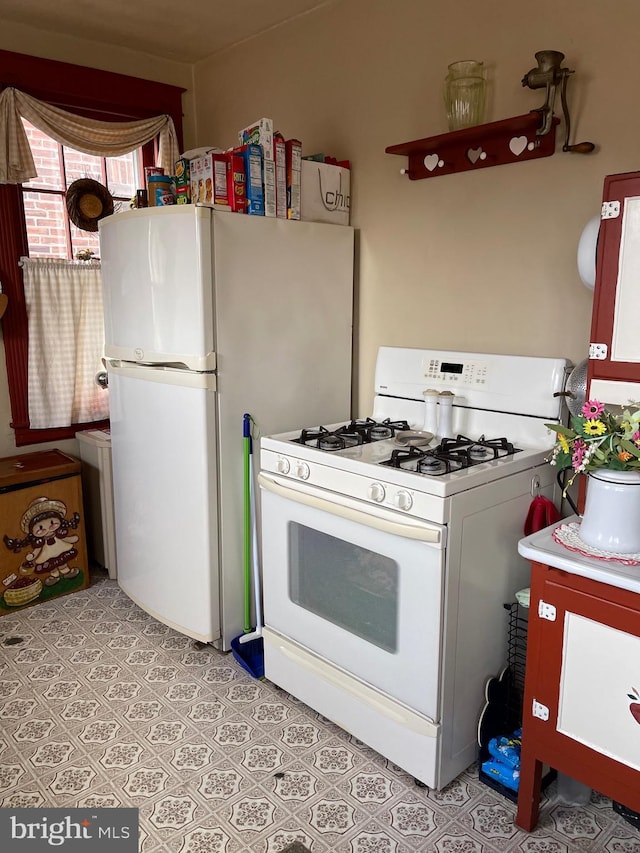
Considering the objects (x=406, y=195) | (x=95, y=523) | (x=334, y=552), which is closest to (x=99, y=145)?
(x=406, y=195)

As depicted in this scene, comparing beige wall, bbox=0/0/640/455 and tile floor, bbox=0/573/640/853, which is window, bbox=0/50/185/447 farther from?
tile floor, bbox=0/573/640/853

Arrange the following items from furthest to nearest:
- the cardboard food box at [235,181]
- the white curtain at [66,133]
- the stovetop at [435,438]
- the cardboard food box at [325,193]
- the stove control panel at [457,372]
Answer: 1. the white curtain at [66,133]
2. the cardboard food box at [325,193]
3. the cardboard food box at [235,181]
4. the stove control panel at [457,372]
5. the stovetop at [435,438]

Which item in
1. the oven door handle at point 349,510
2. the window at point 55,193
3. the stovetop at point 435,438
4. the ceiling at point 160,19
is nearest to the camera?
the oven door handle at point 349,510

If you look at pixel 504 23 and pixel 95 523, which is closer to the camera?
pixel 504 23

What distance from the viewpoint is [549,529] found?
1.79 m

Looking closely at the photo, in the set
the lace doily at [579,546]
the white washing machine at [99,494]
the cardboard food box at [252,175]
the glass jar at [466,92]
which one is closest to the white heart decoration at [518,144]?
the glass jar at [466,92]

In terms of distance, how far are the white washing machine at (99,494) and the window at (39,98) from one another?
182 millimetres

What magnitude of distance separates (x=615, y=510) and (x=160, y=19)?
109 inches

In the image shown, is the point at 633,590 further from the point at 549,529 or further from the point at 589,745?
the point at 589,745

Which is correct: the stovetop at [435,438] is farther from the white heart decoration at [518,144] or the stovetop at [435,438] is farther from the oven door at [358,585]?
the white heart decoration at [518,144]

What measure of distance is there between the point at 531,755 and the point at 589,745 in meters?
0.18

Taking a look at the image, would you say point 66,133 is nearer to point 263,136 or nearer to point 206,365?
point 263,136

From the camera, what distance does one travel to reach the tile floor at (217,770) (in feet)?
5.86

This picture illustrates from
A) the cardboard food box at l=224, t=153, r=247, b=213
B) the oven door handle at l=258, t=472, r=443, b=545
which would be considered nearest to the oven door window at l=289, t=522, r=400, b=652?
the oven door handle at l=258, t=472, r=443, b=545
